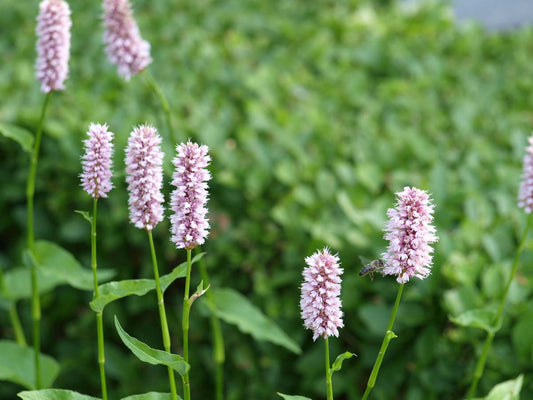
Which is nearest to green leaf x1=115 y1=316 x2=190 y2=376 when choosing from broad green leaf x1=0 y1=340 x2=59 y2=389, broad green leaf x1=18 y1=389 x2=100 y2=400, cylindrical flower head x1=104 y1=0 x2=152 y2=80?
broad green leaf x1=18 y1=389 x2=100 y2=400

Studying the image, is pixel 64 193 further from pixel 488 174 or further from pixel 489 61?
pixel 489 61

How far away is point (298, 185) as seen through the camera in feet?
12.7

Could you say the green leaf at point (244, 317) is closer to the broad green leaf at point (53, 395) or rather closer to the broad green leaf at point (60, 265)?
the broad green leaf at point (60, 265)

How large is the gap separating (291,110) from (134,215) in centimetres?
294

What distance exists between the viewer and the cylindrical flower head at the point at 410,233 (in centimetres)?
167

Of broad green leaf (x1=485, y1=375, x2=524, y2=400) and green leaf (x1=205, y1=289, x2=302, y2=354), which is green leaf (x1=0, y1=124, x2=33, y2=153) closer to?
green leaf (x1=205, y1=289, x2=302, y2=354)

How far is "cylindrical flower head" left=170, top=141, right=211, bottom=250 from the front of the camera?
1.67 meters

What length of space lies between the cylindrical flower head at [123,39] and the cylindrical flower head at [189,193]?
1180 millimetres

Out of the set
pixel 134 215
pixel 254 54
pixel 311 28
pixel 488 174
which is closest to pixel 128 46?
pixel 134 215

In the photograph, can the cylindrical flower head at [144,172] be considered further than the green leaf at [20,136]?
No

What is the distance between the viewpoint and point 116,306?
13.6ft

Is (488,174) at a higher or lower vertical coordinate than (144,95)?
lower

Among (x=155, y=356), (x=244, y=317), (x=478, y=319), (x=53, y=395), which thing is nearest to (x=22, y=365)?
(x=244, y=317)

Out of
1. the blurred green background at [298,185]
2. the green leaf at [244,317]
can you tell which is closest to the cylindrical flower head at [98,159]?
the green leaf at [244,317]
